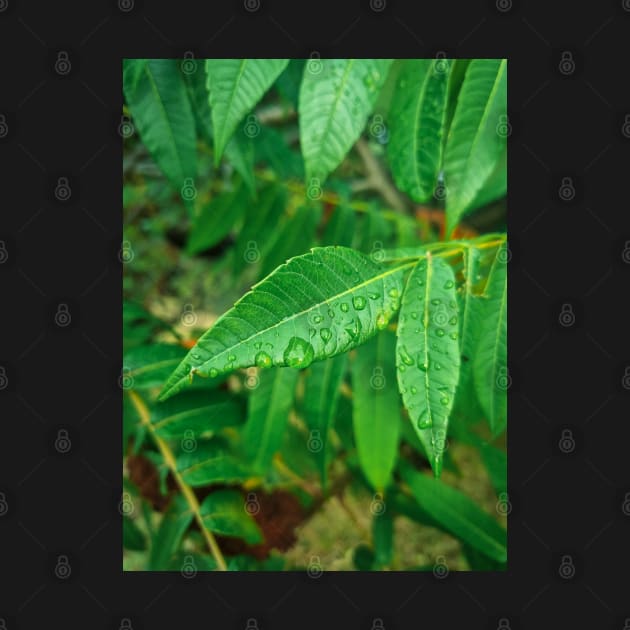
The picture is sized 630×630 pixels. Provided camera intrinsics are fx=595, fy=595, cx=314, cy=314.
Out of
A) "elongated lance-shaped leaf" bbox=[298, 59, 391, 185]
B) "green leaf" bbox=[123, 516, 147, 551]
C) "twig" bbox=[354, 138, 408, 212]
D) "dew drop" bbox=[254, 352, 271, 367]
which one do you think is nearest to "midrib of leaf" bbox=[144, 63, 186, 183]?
"elongated lance-shaped leaf" bbox=[298, 59, 391, 185]

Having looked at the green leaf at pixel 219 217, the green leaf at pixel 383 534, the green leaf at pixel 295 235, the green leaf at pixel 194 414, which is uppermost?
the green leaf at pixel 219 217

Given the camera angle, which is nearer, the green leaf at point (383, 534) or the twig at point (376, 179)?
the green leaf at point (383, 534)

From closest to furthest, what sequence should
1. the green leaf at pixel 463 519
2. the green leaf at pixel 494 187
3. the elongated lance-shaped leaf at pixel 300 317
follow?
the elongated lance-shaped leaf at pixel 300 317 → the green leaf at pixel 463 519 → the green leaf at pixel 494 187

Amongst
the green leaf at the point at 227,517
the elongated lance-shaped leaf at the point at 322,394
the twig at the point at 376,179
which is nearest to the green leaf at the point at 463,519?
the elongated lance-shaped leaf at the point at 322,394

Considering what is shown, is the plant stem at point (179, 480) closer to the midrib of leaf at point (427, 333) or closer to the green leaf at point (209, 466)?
the green leaf at point (209, 466)

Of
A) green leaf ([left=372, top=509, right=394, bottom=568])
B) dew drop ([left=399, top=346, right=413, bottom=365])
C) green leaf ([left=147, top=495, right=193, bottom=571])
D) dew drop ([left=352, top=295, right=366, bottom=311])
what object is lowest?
green leaf ([left=372, top=509, right=394, bottom=568])

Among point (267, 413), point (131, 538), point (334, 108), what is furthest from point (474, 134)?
point (131, 538)

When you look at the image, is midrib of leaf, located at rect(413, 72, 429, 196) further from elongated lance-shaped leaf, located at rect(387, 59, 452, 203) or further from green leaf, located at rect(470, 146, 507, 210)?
green leaf, located at rect(470, 146, 507, 210)
